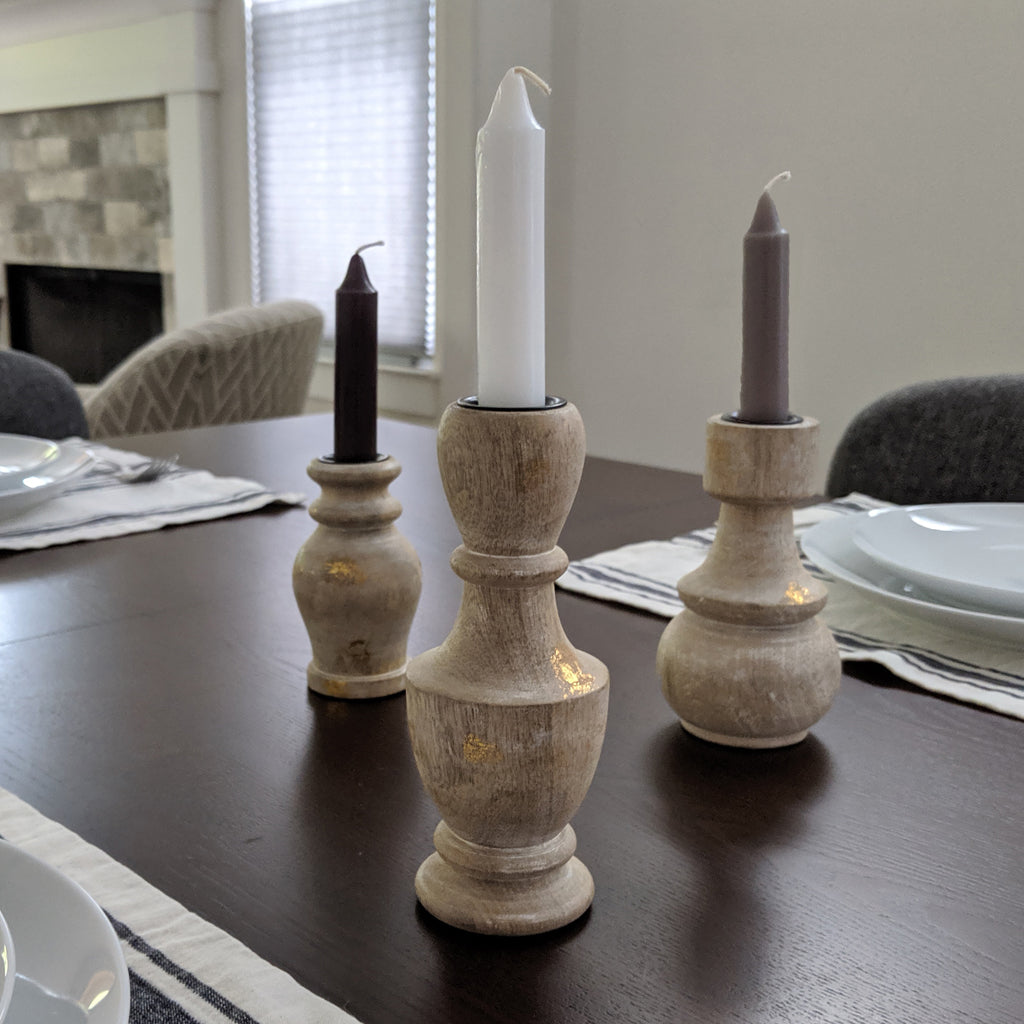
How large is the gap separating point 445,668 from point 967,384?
1.04 meters

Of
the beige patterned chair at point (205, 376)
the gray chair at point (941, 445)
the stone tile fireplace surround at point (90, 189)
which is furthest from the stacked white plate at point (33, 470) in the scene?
the stone tile fireplace surround at point (90, 189)

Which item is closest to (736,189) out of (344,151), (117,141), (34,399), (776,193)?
(776,193)

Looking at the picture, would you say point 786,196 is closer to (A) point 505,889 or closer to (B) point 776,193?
(B) point 776,193

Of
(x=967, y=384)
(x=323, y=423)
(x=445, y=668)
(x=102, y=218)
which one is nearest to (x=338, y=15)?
(x=102, y=218)

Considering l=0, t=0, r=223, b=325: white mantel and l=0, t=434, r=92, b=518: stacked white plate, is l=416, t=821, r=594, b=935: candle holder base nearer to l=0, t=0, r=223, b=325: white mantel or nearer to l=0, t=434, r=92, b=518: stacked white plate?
l=0, t=434, r=92, b=518: stacked white plate

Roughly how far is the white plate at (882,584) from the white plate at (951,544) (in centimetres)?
1

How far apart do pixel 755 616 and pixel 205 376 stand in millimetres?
1953

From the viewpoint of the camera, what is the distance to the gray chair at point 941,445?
47.4 inches

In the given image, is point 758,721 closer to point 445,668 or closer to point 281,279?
point 445,668

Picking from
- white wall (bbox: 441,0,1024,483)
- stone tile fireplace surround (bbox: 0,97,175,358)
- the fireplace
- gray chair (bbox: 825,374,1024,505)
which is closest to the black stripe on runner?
gray chair (bbox: 825,374,1024,505)

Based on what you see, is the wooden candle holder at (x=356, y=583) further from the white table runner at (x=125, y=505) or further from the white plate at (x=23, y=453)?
the white plate at (x=23, y=453)

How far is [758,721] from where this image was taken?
0.52m

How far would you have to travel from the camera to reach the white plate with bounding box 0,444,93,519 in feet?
3.00

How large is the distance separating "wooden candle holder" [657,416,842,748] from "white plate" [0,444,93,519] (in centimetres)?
60
